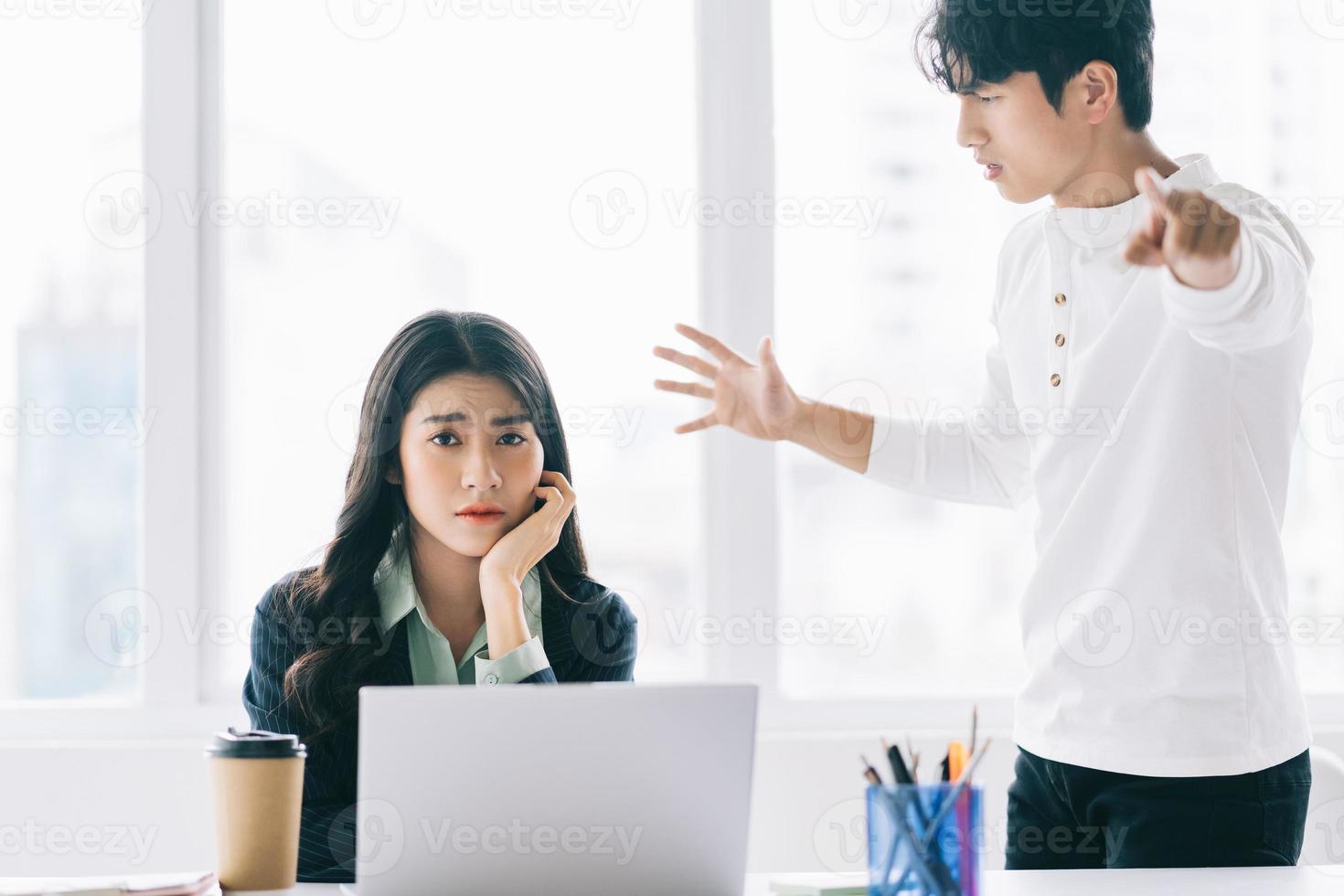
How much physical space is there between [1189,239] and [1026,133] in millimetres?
501

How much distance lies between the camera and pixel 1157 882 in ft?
3.80

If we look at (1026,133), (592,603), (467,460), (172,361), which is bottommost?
(592,603)

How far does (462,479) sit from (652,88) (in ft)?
4.11

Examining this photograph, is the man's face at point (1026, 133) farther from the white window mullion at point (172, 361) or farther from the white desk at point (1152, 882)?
the white window mullion at point (172, 361)

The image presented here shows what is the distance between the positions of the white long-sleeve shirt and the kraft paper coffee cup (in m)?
0.97

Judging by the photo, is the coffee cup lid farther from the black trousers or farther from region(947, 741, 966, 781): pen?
the black trousers

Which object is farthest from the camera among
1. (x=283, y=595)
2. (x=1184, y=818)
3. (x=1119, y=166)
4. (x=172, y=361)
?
(x=172, y=361)

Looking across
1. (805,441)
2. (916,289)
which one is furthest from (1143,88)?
(916,289)

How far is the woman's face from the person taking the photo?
168 cm

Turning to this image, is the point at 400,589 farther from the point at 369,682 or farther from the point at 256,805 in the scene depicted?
the point at 256,805

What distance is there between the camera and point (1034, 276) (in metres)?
1.65

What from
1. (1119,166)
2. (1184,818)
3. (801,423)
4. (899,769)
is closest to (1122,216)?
(1119,166)

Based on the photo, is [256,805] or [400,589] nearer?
[256,805]

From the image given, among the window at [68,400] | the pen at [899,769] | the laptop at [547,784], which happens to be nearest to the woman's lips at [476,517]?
the laptop at [547,784]
